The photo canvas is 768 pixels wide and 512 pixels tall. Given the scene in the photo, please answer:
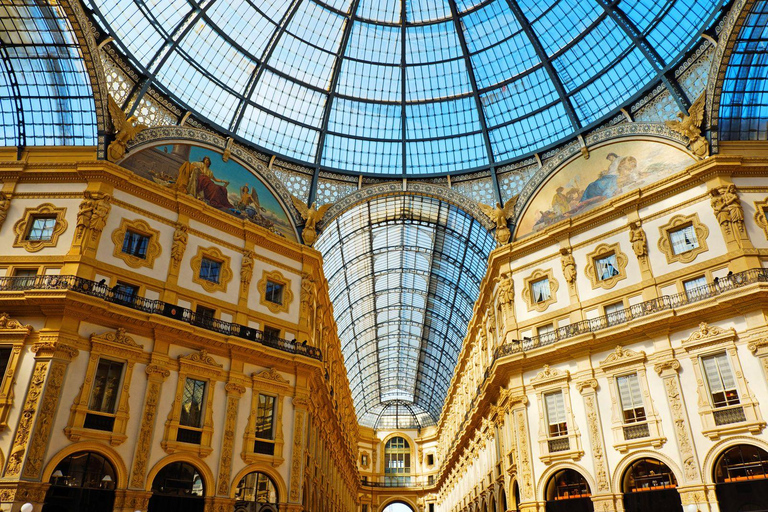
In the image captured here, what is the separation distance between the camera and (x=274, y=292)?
32312 mm

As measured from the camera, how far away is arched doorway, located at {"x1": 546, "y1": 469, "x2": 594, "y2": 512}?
26547mm

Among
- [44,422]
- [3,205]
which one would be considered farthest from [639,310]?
[3,205]

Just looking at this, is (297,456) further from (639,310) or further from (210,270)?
(639,310)

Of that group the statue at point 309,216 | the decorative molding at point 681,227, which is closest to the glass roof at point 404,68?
the statue at point 309,216

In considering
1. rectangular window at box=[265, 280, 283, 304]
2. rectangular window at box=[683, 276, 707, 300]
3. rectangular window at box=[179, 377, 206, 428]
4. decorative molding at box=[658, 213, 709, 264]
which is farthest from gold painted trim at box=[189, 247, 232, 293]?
rectangular window at box=[683, 276, 707, 300]

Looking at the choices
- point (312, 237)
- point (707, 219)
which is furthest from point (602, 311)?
point (312, 237)

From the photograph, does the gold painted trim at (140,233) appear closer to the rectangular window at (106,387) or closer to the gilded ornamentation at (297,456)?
the rectangular window at (106,387)

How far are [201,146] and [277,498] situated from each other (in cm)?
2061

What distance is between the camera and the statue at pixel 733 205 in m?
26.0

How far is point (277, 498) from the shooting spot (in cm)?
2717

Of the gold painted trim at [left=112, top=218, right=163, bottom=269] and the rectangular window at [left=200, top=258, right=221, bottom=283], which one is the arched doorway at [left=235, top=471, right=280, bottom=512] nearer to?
the rectangular window at [left=200, top=258, right=221, bottom=283]

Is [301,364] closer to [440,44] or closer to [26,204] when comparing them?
[26,204]

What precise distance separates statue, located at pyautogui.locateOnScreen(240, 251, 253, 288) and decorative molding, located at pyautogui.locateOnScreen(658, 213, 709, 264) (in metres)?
22.5

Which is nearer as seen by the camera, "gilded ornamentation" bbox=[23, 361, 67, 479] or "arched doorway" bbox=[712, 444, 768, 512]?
"gilded ornamentation" bbox=[23, 361, 67, 479]
